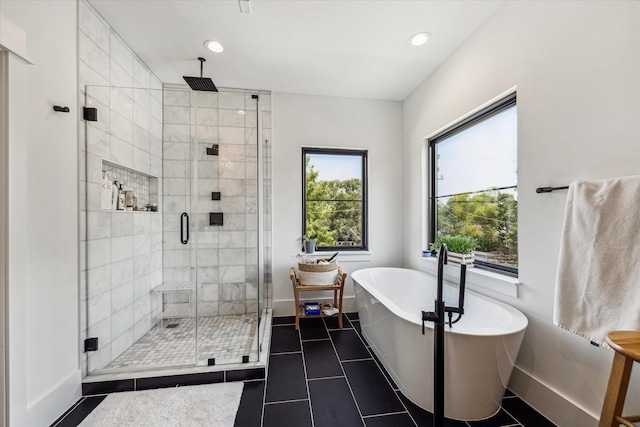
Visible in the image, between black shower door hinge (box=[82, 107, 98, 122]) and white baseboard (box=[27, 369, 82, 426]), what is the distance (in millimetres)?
1728

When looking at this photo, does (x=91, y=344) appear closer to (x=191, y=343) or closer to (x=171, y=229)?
(x=191, y=343)

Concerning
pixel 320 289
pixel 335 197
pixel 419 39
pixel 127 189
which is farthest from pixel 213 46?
pixel 320 289

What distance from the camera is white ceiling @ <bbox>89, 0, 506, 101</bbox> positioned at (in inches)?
74.3

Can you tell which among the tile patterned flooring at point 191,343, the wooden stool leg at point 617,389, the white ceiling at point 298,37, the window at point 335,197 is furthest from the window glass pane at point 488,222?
the tile patterned flooring at point 191,343

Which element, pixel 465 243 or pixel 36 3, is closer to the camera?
pixel 36 3

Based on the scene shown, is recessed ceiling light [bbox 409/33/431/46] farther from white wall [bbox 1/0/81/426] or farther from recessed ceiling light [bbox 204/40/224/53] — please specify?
white wall [bbox 1/0/81/426]

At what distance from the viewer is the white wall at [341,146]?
3148 millimetres

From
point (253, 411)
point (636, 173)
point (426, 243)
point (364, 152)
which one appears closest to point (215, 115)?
point (364, 152)

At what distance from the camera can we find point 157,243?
2518 millimetres

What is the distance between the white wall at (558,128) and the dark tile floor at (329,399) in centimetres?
31

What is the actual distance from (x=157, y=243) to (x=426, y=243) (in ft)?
9.26

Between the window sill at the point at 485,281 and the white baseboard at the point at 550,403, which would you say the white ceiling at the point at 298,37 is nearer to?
the window sill at the point at 485,281

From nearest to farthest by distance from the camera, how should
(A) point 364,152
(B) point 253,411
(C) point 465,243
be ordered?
(B) point 253,411 → (C) point 465,243 → (A) point 364,152

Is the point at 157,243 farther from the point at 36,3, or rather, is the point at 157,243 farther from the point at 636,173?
the point at 636,173
